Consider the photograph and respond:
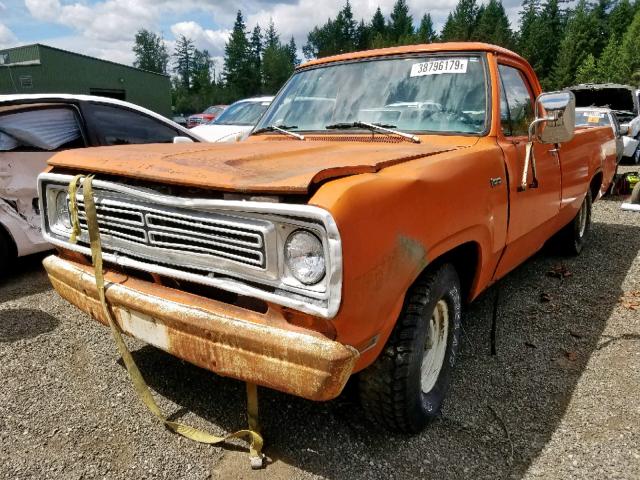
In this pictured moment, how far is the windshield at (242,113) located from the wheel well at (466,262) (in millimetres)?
7050

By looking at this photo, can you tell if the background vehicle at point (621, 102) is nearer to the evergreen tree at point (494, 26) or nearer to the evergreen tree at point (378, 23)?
the evergreen tree at point (494, 26)

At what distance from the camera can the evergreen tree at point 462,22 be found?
275 ft

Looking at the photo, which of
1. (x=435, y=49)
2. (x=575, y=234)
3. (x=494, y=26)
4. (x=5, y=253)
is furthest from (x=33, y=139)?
(x=494, y=26)

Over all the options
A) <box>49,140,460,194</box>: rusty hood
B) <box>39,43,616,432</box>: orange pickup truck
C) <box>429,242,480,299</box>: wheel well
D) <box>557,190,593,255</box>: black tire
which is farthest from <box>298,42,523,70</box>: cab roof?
<box>557,190,593,255</box>: black tire

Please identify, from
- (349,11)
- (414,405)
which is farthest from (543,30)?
(414,405)

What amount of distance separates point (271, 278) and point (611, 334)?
2.82m

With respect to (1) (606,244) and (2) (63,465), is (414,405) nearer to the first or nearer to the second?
(2) (63,465)

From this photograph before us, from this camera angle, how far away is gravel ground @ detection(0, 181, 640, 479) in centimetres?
217

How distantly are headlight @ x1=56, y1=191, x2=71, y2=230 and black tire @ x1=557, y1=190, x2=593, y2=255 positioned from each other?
4.49 m

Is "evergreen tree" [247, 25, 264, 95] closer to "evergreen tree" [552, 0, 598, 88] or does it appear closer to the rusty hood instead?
"evergreen tree" [552, 0, 598, 88]

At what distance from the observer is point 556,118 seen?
2799 mm

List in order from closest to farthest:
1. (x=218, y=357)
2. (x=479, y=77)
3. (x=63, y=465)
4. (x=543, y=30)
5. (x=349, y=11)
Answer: (x=218, y=357) → (x=63, y=465) → (x=479, y=77) → (x=543, y=30) → (x=349, y=11)

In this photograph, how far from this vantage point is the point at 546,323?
3643 millimetres

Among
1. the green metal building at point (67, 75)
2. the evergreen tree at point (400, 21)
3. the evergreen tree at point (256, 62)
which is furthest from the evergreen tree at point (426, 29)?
the green metal building at point (67, 75)
